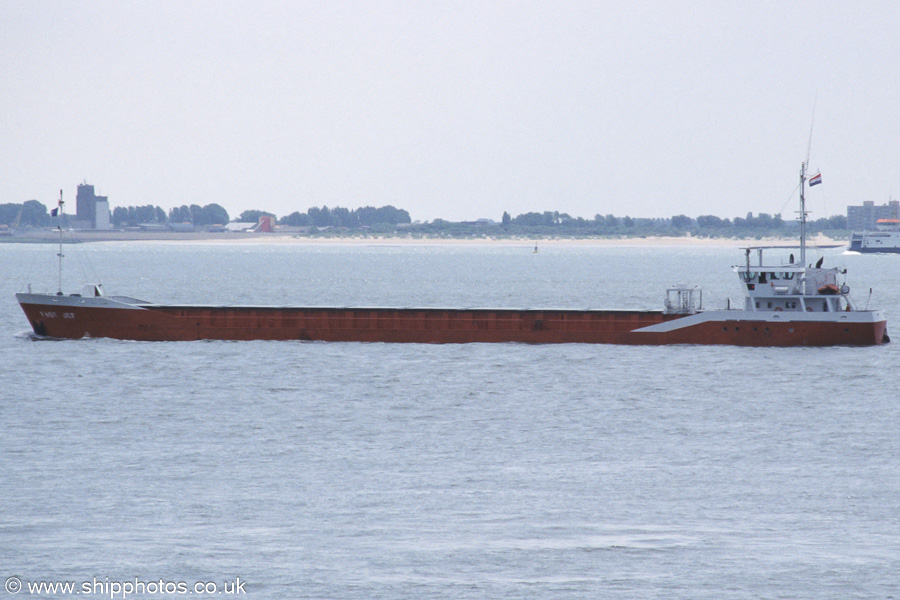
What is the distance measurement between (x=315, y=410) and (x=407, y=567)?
22916 millimetres

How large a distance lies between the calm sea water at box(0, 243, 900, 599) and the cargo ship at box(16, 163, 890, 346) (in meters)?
2.52

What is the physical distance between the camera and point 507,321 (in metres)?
70.9

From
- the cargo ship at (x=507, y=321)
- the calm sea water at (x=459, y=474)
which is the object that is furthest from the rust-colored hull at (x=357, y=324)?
the calm sea water at (x=459, y=474)

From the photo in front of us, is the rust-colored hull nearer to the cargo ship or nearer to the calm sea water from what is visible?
the cargo ship

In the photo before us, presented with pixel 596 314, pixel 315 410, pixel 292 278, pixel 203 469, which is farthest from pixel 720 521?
pixel 292 278

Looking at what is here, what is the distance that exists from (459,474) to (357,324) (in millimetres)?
39954

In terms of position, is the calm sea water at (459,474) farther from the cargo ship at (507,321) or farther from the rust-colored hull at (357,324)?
the rust-colored hull at (357,324)

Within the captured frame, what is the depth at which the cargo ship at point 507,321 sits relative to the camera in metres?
66.0

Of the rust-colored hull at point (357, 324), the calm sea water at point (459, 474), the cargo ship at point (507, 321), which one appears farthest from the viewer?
the rust-colored hull at point (357, 324)

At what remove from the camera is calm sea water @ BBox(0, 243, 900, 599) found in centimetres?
2391

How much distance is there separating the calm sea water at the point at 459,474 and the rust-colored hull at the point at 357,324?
543cm

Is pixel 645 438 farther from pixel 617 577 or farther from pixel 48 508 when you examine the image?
pixel 48 508

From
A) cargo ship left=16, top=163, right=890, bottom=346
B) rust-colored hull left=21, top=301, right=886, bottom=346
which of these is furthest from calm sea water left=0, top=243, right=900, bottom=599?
rust-colored hull left=21, top=301, right=886, bottom=346

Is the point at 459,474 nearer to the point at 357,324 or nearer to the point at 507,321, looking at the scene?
the point at 507,321
